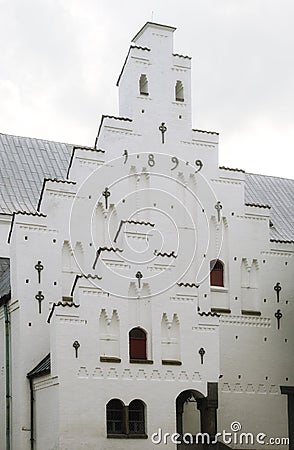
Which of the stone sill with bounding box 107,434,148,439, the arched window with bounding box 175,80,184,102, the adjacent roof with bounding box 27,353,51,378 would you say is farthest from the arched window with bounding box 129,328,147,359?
the arched window with bounding box 175,80,184,102

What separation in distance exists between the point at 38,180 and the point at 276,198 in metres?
11.0

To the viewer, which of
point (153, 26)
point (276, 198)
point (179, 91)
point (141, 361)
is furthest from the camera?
point (276, 198)

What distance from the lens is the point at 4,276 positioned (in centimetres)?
3512

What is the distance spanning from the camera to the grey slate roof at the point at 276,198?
129 feet

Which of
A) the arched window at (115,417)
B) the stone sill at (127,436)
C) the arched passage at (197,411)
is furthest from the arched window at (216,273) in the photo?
the stone sill at (127,436)

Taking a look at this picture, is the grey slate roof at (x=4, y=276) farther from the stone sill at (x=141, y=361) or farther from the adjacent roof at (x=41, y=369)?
the stone sill at (x=141, y=361)

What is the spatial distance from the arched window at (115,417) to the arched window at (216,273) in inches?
272

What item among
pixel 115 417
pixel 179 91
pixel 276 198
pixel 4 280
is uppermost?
pixel 179 91

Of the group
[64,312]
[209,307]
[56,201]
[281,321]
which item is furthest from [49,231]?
[281,321]

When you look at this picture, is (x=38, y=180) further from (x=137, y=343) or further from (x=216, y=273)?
(x=137, y=343)

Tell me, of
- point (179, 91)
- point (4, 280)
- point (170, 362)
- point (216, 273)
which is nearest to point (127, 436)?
point (170, 362)

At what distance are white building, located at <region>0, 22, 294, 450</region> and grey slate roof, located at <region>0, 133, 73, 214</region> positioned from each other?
8cm

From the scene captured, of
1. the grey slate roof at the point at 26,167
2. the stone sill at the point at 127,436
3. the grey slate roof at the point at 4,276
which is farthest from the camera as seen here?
the grey slate roof at the point at 26,167

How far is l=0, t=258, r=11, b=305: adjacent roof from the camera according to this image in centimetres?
3267
